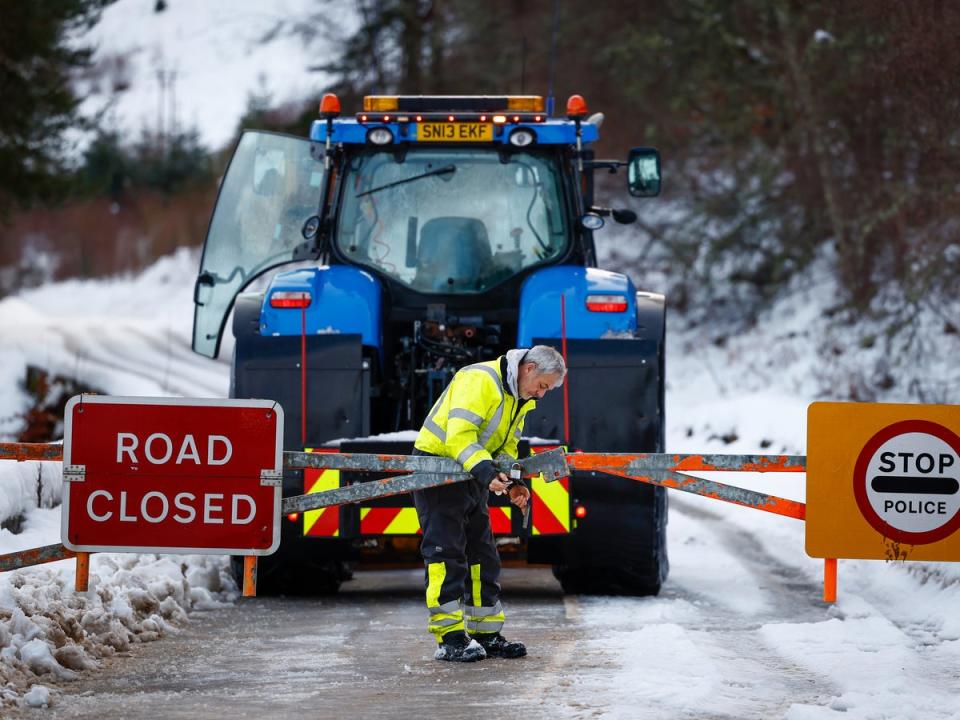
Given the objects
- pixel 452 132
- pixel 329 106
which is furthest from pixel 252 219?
pixel 452 132

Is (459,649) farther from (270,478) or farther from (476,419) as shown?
(270,478)

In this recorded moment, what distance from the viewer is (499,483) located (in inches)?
274

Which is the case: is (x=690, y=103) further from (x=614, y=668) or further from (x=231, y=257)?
(x=614, y=668)

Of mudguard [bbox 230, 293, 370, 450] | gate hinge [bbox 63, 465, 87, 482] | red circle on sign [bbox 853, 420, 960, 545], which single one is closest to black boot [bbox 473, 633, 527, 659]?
red circle on sign [bbox 853, 420, 960, 545]

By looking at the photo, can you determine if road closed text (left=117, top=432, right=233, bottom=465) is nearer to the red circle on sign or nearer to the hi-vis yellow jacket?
the hi-vis yellow jacket

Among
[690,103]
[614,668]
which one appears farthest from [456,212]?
[690,103]

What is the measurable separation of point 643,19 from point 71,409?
776 inches

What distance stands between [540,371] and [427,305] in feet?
8.80

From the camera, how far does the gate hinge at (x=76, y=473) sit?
22.0ft

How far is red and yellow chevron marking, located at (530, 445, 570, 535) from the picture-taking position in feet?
27.6

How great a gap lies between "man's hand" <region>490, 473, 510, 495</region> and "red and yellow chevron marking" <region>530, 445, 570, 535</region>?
1.40 meters

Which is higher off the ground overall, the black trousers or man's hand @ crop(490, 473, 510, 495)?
man's hand @ crop(490, 473, 510, 495)

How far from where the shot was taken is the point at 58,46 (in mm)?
28859

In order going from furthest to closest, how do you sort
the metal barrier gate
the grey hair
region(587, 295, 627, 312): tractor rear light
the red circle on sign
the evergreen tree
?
the evergreen tree → region(587, 295, 627, 312): tractor rear light → the grey hair → the metal barrier gate → the red circle on sign
